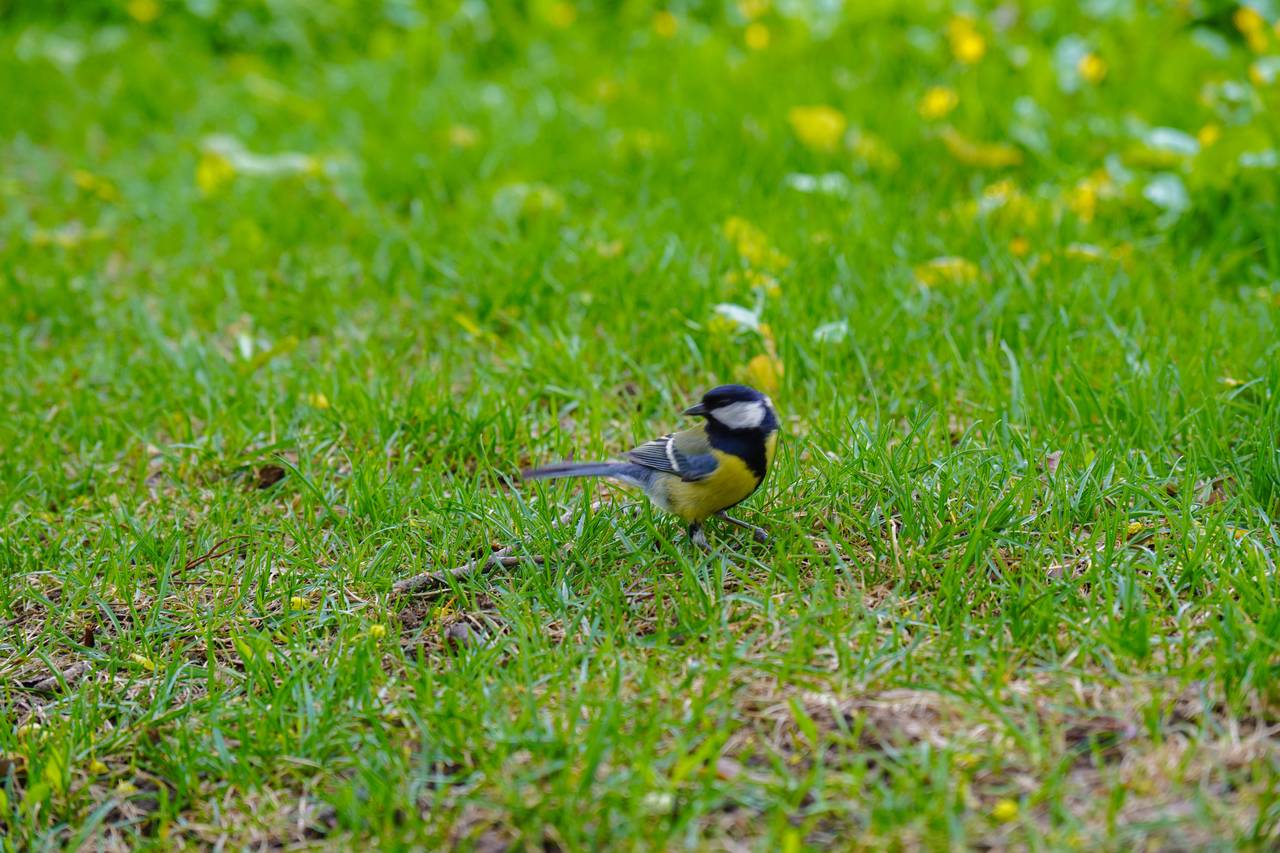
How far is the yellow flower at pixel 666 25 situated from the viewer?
7.14m

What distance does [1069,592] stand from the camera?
259cm

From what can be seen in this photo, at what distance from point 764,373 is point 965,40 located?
10.4ft

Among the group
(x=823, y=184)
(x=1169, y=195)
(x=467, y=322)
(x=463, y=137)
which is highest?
(x=1169, y=195)

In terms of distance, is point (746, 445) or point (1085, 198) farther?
point (1085, 198)

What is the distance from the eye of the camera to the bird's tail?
2.90 m

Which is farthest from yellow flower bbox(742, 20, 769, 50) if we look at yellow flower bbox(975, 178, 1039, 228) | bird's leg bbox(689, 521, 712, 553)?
bird's leg bbox(689, 521, 712, 553)

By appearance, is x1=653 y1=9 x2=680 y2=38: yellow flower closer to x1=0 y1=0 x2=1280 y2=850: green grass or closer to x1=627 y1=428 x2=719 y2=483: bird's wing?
x1=0 y1=0 x2=1280 y2=850: green grass

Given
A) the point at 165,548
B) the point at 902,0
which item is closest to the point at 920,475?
the point at 165,548

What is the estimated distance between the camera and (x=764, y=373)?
3738mm

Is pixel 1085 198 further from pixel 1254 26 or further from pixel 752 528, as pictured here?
pixel 752 528

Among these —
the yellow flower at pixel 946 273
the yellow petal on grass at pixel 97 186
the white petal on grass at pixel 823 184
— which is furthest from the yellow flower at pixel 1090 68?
the yellow petal on grass at pixel 97 186

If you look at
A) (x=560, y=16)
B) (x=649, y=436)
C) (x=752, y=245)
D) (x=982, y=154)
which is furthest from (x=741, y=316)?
(x=560, y=16)

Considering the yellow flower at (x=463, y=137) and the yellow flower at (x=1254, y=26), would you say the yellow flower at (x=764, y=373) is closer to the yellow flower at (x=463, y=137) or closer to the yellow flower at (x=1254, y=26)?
the yellow flower at (x=463, y=137)

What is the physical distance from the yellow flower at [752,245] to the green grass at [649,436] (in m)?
0.04
